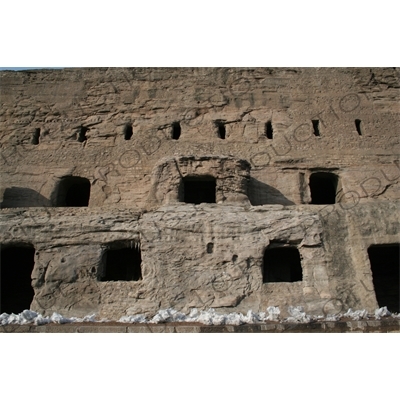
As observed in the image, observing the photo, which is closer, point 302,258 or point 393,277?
point 302,258

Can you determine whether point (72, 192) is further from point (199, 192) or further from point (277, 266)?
Answer: point (277, 266)

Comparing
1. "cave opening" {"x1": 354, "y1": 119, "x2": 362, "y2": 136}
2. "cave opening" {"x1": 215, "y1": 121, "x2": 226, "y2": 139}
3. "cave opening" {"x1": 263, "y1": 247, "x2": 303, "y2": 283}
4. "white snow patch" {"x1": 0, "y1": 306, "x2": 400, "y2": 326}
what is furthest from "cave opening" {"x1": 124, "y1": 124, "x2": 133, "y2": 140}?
"cave opening" {"x1": 354, "y1": 119, "x2": 362, "y2": 136}

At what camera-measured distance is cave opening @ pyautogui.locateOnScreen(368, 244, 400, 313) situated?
9922 mm

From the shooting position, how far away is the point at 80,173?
11.3m

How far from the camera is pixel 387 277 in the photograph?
10.2 metres

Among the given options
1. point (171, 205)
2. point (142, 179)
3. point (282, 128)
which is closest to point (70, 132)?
point (142, 179)

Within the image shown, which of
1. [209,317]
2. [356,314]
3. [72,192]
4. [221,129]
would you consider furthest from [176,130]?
[356,314]

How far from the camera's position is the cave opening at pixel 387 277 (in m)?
9.92

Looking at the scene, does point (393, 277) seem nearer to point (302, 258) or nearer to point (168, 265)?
point (302, 258)

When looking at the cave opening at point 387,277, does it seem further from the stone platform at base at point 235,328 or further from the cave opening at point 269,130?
the cave opening at point 269,130

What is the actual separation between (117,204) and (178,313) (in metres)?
4.65

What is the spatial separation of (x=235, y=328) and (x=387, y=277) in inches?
226

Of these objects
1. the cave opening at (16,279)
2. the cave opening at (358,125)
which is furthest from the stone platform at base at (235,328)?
the cave opening at (358,125)

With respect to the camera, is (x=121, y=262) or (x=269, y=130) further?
(x=269, y=130)
